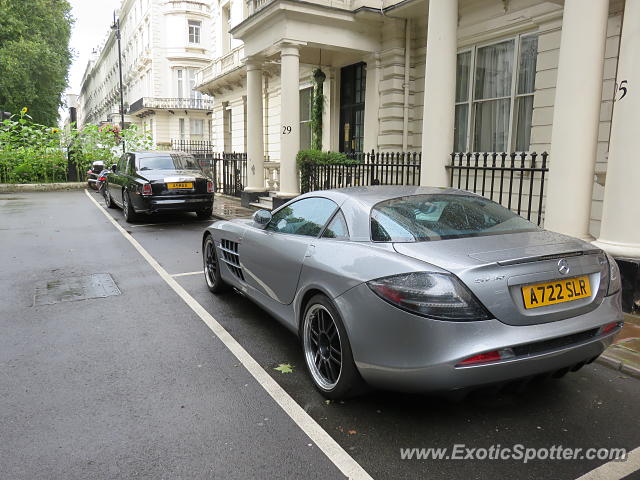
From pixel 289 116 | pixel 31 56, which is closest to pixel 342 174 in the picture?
pixel 289 116

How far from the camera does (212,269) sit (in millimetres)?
5898

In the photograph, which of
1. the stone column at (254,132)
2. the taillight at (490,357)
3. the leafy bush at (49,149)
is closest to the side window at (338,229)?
the taillight at (490,357)

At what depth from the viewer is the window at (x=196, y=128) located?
4484 centimetres

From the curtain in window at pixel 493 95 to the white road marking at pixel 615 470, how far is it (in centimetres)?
802

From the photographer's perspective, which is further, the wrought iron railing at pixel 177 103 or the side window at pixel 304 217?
the wrought iron railing at pixel 177 103

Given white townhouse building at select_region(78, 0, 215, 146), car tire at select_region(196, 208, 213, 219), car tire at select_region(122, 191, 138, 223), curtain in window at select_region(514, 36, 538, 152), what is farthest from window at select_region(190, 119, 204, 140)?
curtain in window at select_region(514, 36, 538, 152)

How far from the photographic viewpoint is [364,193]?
3865 millimetres

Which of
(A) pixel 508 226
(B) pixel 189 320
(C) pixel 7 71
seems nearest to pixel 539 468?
(A) pixel 508 226

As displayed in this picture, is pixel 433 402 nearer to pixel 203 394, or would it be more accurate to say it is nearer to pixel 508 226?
pixel 508 226

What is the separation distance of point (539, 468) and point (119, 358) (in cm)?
322

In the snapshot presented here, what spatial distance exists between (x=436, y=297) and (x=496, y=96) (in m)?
8.62

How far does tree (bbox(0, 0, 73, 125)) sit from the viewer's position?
33156 mm

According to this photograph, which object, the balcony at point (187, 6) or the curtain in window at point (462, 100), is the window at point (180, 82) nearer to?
the balcony at point (187, 6)

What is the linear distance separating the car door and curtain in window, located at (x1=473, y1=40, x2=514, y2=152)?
22.9 feet
